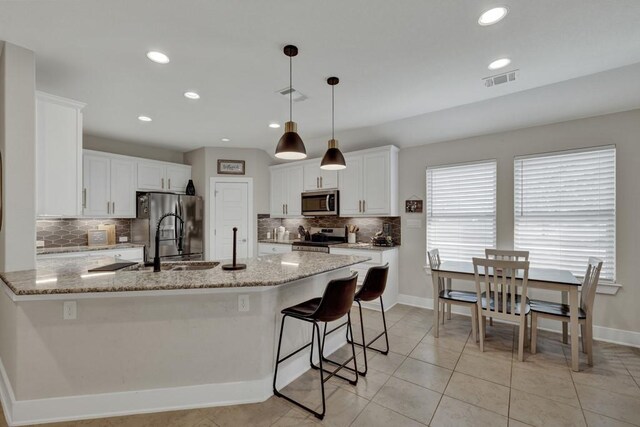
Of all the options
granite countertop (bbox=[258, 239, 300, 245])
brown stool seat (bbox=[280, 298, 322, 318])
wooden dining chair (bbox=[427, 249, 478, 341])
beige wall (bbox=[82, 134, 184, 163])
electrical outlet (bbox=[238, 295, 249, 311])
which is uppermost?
beige wall (bbox=[82, 134, 184, 163])

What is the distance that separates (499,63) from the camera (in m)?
2.56

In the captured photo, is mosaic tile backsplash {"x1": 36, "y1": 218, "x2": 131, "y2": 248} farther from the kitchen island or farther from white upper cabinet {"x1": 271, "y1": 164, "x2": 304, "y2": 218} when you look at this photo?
white upper cabinet {"x1": 271, "y1": 164, "x2": 304, "y2": 218}

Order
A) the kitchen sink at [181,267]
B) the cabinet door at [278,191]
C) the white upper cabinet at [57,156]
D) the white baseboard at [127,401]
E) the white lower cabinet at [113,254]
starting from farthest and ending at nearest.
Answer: the cabinet door at [278,191] → the white lower cabinet at [113,254] → the white upper cabinet at [57,156] → the kitchen sink at [181,267] → the white baseboard at [127,401]

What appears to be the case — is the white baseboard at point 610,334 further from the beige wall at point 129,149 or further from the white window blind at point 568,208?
the beige wall at point 129,149

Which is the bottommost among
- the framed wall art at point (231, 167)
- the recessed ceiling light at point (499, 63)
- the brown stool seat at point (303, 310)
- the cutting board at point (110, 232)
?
the brown stool seat at point (303, 310)

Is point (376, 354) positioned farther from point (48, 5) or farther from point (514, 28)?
point (48, 5)

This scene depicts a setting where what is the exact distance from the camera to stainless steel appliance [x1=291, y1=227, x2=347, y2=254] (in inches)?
191

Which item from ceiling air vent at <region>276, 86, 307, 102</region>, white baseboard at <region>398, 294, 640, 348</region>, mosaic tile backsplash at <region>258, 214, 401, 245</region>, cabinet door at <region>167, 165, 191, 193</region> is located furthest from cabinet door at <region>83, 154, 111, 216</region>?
white baseboard at <region>398, 294, 640, 348</region>

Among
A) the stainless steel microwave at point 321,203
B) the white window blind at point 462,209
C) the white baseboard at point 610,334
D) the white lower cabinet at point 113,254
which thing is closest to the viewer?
the white baseboard at point 610,334

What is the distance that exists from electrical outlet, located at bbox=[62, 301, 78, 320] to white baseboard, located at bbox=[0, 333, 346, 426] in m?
0.54

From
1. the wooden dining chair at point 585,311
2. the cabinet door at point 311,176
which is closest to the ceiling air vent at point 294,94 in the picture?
the cabinet door at point 311,176

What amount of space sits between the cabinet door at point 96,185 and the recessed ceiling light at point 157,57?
2905 mm

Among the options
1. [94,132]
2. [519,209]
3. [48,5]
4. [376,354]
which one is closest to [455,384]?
[376,354]

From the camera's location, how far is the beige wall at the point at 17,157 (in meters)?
2.19
